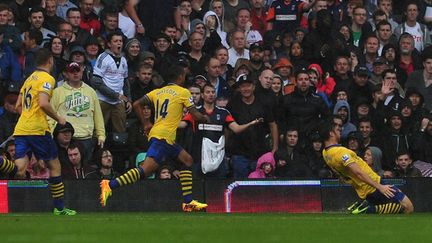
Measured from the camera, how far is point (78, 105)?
2180cm

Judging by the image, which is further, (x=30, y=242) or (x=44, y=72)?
(x=44, y=72)

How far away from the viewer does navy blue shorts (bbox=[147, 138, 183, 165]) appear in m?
19.9

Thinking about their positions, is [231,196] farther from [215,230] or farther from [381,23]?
[215,230]

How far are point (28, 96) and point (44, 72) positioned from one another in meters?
0.44

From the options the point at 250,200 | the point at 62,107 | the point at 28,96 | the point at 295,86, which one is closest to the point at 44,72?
the point at 28,96

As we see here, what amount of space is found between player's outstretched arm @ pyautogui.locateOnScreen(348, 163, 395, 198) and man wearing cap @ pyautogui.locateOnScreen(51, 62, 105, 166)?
4805mm

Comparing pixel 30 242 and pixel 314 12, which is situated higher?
pixel 314 12

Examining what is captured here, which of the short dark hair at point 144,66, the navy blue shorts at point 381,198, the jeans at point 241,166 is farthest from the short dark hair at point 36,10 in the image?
the navy blue shorts at point 381,198

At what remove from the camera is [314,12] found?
2656 centimetres

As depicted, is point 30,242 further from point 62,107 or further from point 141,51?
point 141,51

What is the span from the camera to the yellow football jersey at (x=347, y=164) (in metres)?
19.1

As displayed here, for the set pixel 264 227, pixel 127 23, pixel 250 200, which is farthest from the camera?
pixel 127 23

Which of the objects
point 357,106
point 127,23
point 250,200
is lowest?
Result: point 250,200

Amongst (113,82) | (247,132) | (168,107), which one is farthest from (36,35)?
(247,132)
